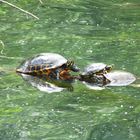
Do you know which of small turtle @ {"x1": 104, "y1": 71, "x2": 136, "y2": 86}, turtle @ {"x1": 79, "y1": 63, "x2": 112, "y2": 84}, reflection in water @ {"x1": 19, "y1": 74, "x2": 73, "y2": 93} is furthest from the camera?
turtle @ {"x1": 79, "y1": 63, "x2": 112, "y2": 84}

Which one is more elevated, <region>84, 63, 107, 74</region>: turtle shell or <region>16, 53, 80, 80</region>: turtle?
<region>84, 63, 107, 74</region>: turtle shell

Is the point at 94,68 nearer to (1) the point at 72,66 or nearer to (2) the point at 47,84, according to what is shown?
(1) the point at 72,66

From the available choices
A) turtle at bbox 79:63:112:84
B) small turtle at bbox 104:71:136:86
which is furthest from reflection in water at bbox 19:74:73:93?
small turtle at bbox 104:71:136:86

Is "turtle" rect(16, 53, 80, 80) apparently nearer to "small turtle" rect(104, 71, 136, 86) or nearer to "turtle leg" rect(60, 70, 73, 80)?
"turtle leg" rect(60, 70, 73, 80)

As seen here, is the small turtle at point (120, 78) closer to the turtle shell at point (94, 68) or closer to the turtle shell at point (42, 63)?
the turtle shell at point (94, 68)

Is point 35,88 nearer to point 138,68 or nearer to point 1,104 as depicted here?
point 1,104

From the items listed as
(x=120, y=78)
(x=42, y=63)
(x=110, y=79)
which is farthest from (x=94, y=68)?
(x=42, y=63)

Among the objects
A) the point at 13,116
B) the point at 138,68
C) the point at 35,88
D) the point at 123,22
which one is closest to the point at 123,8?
the point at 123,22

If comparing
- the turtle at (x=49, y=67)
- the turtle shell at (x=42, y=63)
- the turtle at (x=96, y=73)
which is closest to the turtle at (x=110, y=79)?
the turtle at (x=96, y=73)
